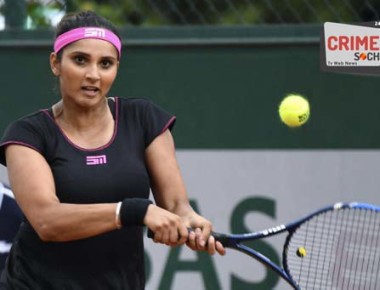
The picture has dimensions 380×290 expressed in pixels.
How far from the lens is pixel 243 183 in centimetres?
485

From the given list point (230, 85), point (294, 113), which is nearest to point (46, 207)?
point (294, 113)

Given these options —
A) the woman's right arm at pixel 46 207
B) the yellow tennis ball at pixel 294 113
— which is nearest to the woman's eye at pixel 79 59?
the woman's right arm at pixel 46 207

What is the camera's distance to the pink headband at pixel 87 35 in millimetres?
3109

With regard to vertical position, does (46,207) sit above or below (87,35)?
below

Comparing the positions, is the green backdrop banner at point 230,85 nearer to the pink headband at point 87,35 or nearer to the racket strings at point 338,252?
the racket strings at point 338,252

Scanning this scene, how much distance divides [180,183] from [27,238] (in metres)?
0.46

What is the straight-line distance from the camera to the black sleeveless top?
9.95ft

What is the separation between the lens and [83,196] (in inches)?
119

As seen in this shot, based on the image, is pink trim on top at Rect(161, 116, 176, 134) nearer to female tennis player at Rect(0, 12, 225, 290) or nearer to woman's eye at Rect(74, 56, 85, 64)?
female tennis player at Rect(0, 12, 225, 290)

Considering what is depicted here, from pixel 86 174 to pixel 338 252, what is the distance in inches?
47.0

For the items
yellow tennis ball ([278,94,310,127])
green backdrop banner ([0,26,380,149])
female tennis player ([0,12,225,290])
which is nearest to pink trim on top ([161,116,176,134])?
female tennis player ([0,12,225,290])

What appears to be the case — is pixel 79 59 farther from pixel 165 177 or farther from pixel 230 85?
pixel 230 85

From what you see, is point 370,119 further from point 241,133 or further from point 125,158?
point 125,158

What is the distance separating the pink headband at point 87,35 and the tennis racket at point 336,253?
0.79 m
